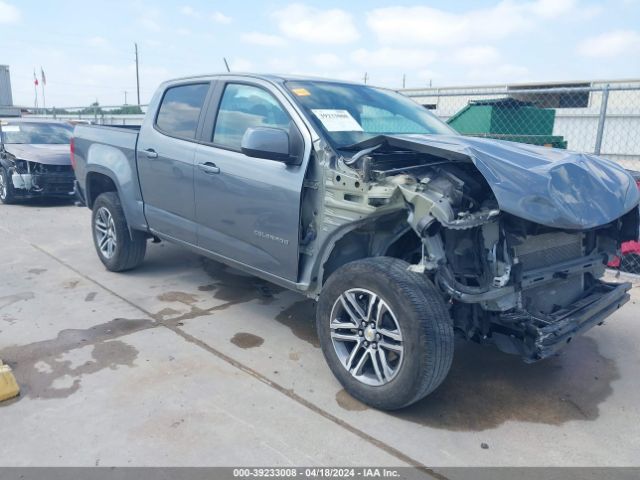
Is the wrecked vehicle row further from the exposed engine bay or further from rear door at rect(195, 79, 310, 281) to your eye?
the exposed engine bay

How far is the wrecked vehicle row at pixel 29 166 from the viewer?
9.54 metres

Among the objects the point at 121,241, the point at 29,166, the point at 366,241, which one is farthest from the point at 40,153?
the point at 366,241

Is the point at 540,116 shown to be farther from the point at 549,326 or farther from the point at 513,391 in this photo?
the point at 549,326

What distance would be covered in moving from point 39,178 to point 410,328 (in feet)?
29.2

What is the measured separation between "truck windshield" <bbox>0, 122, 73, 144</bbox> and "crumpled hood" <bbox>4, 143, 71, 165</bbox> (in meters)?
0.25

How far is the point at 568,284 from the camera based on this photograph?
11.1ft

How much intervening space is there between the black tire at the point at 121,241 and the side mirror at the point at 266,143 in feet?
8.12

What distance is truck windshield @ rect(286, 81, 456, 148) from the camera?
3539 mm

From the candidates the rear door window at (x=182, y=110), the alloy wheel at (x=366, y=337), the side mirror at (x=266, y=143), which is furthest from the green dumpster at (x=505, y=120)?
the alloy wheel at (x=366, y=337)

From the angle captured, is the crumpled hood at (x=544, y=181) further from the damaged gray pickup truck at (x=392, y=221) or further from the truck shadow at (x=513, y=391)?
the truck shadow at (x=513, y=391)

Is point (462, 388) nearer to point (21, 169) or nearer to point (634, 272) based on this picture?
point (634, 272)

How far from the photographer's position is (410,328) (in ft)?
9.03

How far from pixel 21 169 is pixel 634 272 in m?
9.79

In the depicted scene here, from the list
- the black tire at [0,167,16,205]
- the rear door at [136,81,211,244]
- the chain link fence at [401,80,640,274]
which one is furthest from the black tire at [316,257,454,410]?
the black tire at [0,167,16,205]
